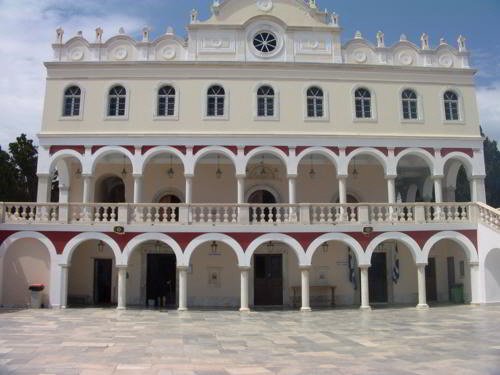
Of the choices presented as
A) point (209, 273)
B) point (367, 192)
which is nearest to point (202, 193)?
point (209, 273)

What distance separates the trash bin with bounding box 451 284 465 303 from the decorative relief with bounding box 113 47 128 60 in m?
17.3

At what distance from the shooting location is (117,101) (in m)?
21.6

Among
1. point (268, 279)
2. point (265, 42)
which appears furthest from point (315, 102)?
point (268, 279)

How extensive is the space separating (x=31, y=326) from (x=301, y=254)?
32.2 feet

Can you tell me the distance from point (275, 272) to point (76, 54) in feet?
41.7

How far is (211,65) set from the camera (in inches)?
848

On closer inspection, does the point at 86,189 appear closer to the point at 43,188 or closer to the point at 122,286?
the point at 43,188

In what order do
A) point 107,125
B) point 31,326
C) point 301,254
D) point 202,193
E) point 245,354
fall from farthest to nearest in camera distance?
point 202,193 < point 107,125 < point 301,254 < point 31,326 < point 245,354

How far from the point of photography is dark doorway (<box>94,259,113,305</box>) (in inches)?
894

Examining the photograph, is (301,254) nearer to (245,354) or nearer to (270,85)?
(270,85)

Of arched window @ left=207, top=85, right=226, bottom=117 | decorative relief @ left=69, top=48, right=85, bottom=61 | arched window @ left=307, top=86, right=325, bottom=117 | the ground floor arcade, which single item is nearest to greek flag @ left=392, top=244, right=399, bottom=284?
the ground floor arcade

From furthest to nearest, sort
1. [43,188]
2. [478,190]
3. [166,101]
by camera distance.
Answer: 1. [166,101]
2. [478,190]
3. [43,188]

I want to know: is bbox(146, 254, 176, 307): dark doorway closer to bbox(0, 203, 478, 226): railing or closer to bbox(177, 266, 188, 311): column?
bbox(0, 203, 478, 226): railing

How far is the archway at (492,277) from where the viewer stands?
20.2 m
